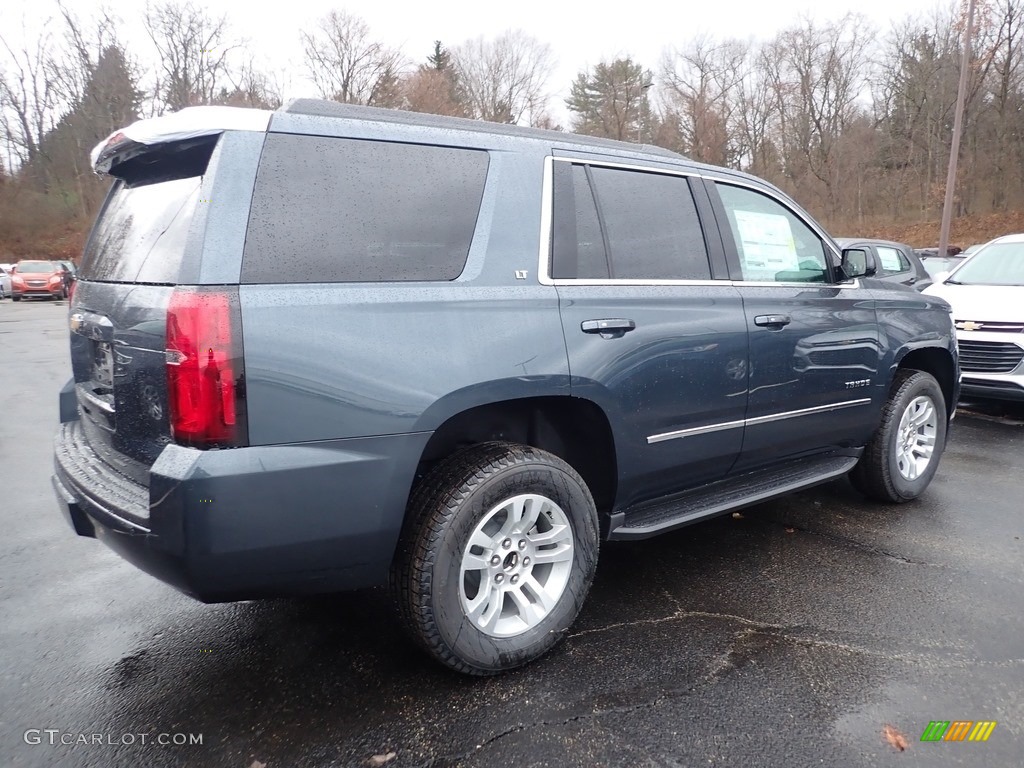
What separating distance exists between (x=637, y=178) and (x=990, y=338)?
5109 millimetres

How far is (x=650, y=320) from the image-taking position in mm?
2988

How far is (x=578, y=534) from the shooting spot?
2785mm

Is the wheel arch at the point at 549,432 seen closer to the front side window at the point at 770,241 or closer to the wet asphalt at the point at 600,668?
the wet asphalt at the point at 600,668

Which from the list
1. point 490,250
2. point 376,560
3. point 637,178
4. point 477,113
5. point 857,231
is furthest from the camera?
point 477,113

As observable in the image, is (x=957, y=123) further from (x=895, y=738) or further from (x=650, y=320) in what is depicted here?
(x=895, y=738)

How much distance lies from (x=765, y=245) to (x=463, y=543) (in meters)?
2.30

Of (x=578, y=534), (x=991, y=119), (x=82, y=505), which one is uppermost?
(x=991, y=119)

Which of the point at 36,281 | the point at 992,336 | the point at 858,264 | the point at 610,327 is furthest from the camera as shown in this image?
the point at 36,281

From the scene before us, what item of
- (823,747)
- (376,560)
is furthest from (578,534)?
(823,747)

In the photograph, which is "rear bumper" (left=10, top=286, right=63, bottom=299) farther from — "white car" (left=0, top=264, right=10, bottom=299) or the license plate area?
the license plate area

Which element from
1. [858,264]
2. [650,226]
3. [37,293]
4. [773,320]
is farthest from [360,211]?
[37,293]

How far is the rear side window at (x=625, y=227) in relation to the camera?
2895mm

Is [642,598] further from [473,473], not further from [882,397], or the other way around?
[882,397]

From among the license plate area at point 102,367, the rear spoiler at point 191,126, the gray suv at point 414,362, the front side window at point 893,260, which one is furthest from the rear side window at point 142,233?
the front side window at point 893,260
